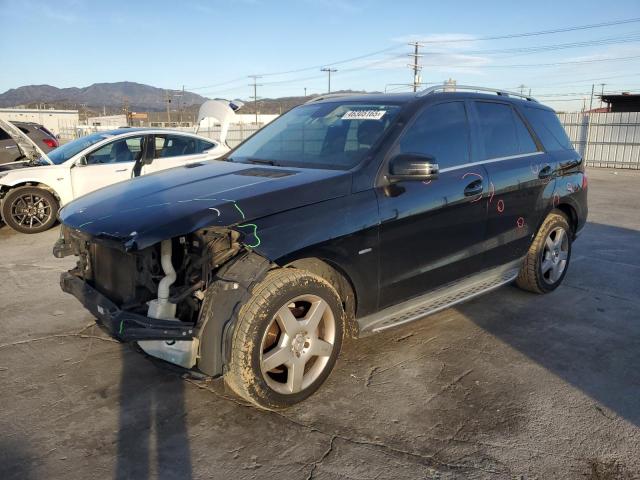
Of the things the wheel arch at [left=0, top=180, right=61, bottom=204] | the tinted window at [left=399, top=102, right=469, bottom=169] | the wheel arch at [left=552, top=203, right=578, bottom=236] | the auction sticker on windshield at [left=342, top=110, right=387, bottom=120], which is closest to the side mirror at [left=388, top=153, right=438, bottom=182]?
the tinted window at [left=399, top=102, right=469, bottom=169]

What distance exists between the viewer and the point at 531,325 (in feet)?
14.2

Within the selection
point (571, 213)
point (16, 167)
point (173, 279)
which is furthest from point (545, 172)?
point (16, 167)

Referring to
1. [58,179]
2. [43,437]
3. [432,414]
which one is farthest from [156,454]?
[58,179]

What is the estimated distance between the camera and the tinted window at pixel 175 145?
28.1 feet

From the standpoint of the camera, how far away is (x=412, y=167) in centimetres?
323

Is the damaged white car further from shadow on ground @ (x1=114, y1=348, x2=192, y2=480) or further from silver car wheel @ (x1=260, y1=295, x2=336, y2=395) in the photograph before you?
silver car wheel @ (x1=260, y1=295, x2=336, y2=395)

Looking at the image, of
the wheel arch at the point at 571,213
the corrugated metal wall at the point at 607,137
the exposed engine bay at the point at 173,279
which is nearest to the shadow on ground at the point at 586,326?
the wheel arch at the point at 571,213

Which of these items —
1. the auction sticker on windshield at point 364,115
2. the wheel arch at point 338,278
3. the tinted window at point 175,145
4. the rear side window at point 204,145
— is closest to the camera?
the wheel arch at point 338,278

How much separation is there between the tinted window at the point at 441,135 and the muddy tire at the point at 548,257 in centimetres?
139

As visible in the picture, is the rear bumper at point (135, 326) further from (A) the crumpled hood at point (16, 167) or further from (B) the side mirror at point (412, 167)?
(A) the crumpled hood at point (16, 167)

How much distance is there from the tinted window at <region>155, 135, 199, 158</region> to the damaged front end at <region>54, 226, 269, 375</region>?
19.0 feet

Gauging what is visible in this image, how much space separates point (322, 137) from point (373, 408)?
1982 millimetres

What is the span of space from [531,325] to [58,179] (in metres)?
7.22

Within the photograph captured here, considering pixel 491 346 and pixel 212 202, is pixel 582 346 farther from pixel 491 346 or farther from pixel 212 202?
pixel 212 202
